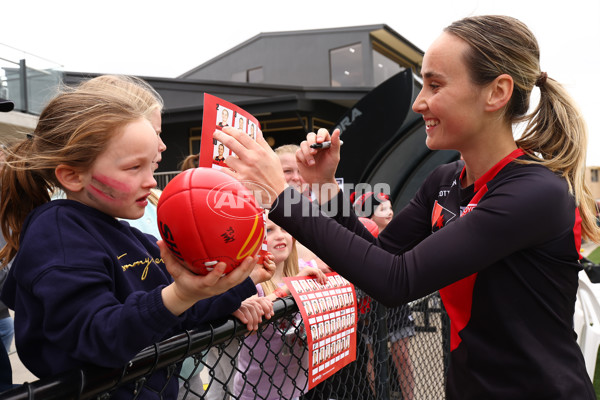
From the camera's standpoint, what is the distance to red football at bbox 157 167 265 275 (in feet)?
3.53

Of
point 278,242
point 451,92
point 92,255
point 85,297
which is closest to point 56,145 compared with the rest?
point 92,255

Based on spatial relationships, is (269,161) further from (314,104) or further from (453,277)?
(314,104)

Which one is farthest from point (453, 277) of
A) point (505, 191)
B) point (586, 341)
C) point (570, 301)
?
point (586, 341)

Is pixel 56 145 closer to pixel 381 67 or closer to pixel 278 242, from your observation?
pixel 278 242

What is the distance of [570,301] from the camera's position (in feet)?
5.43

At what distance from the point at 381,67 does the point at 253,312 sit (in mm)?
19631

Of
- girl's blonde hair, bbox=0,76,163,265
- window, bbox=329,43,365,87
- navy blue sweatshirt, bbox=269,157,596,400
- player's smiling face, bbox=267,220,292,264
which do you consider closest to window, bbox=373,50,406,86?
window, bbox=329,43,365,87

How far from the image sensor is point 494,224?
1.46 metres

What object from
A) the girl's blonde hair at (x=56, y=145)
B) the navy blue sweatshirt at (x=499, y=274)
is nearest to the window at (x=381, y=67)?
the navy blue sweatshirt at (x=499, y=274)

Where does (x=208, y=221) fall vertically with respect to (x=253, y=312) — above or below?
above

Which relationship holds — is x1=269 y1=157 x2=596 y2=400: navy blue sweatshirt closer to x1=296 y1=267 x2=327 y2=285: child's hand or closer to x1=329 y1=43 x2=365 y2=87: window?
x1=296 y1=267 x2=327 y2=285: child's hand

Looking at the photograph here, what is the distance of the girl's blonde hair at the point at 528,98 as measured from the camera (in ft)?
5.50

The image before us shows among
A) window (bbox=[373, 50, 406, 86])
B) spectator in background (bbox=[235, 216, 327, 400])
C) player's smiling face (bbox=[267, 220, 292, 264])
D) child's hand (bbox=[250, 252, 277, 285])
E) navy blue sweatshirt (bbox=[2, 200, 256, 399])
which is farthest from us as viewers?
window (bbox=[373, 50, 406, 86])

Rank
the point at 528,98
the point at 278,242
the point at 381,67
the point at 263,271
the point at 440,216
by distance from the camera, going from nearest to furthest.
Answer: the point at 263,271
the point at 528,98
the point at 440,216
the point at 278,242
the point at 381,67
